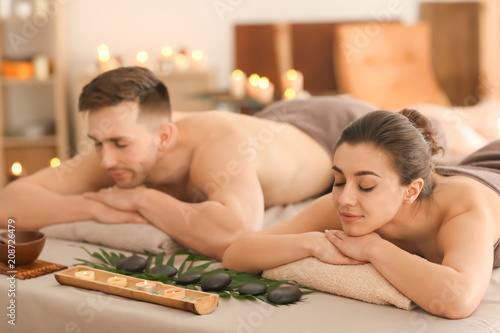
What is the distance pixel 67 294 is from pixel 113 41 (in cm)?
393

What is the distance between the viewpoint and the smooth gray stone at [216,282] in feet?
4.77

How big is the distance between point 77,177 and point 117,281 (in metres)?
0.81

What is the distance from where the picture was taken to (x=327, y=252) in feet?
4.82

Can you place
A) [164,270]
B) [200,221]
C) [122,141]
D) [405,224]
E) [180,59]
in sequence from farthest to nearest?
[180,59], [122,141], [200,221], [164,270], [405,224]

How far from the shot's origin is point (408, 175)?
139cm

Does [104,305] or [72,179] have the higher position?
[72,179]

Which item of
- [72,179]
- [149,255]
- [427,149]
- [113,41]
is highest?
[113,41]

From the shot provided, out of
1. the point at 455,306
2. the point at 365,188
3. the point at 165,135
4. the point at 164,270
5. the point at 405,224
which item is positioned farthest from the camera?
the point at 165,135

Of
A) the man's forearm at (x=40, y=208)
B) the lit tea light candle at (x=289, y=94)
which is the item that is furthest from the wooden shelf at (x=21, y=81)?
the man's forearm at (x=40, y=208)

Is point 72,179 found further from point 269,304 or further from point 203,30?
point 203,30

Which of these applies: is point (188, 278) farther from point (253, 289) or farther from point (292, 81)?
point (292, 81)

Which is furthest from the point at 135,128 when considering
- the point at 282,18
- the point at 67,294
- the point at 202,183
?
the point at 282,18

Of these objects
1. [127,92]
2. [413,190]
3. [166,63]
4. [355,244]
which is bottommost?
[355,244]

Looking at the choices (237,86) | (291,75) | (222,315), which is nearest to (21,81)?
(237,86)
